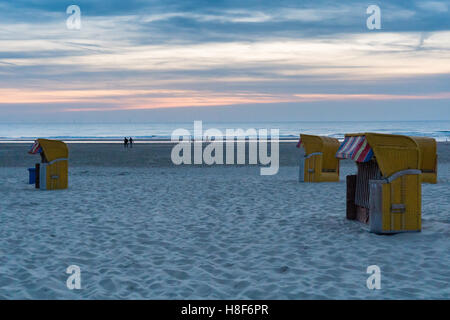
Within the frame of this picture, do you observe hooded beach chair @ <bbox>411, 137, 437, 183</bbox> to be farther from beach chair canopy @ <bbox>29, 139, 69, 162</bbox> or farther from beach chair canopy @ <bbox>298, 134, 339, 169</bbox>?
beach chair canopy @ <bbox>29, 139, 69, 162</bbox>

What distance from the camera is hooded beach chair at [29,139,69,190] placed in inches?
569

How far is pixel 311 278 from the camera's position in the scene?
573 centimetres

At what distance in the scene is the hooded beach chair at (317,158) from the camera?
15.7 m

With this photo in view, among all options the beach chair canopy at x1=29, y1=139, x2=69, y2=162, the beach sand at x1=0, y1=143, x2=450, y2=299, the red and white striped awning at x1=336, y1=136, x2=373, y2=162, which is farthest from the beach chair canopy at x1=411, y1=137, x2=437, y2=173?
the beach chair canopy at x1=29, y1=139, x2=69, y2=162

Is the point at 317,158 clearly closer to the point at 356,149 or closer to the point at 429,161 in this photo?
the point at 429,161

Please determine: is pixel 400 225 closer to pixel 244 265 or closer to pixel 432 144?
pixel 244 265

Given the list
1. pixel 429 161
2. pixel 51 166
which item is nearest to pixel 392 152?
pixel 429 161

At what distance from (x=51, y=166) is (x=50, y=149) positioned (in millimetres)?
550

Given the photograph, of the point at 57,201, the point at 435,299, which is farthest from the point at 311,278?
the point at 57,201

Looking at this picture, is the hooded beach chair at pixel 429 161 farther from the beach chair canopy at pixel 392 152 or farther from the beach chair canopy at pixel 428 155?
the beach chair canopy at pixel 392 152

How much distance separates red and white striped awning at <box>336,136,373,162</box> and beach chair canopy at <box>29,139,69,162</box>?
29.9 ft

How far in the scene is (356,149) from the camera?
331 inches

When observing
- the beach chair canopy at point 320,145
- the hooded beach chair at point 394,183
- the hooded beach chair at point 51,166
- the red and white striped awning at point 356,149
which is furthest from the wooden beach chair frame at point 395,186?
the hooded beach chair at point 51,166
